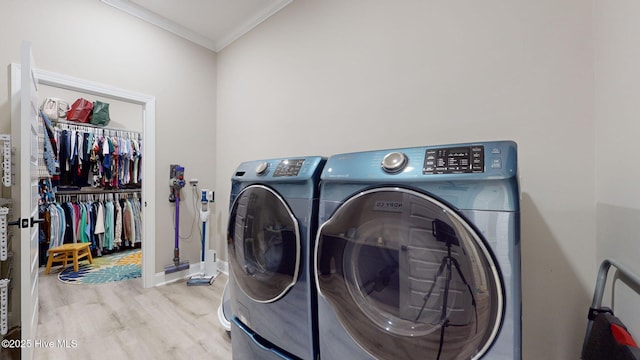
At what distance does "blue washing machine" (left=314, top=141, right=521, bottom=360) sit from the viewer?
2.04ft

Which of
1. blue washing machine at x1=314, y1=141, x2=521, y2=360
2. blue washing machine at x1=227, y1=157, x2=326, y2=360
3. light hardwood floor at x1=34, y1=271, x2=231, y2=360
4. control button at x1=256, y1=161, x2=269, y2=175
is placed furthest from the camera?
light hardwood floor at x1=34, y1=271, x2=231, y2=360

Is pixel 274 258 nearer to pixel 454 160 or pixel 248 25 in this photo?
pixel 454 160

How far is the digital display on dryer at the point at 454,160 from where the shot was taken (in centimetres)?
67

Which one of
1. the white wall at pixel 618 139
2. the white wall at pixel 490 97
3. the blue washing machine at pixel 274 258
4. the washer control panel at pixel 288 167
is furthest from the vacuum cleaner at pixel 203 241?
the white wall at pixel 618 139

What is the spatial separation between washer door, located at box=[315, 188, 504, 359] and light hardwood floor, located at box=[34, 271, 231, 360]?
1207 millimetres

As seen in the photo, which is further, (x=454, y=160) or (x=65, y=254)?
(x=65, y=254)

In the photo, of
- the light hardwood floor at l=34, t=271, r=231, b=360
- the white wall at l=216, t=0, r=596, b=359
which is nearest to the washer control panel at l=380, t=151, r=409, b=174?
the white wall at l=216, t=0, r=596, b=359

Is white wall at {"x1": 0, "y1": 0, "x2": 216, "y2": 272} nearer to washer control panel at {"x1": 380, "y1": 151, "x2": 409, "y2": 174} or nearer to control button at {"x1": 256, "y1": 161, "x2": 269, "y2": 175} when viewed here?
control button at {"x1": 256, "y1": 161, "x2": 269, "y2": 175}

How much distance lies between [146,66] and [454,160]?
10.1 feet

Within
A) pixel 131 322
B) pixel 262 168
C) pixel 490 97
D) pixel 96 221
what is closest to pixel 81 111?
pixel 96 221

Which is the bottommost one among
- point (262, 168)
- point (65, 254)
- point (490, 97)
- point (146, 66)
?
point (65, 254)

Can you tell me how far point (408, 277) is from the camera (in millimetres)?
801

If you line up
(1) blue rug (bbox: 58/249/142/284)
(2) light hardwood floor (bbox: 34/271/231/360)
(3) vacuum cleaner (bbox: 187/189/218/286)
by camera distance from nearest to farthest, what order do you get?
(2) light hardwood floor (bbox: 34/271/231/360), (3) vacuum cleaner (bbox: 187/189/218/286), (1) blue rug (bbox: 58/249/142/284)

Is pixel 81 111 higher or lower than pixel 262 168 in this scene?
higher
